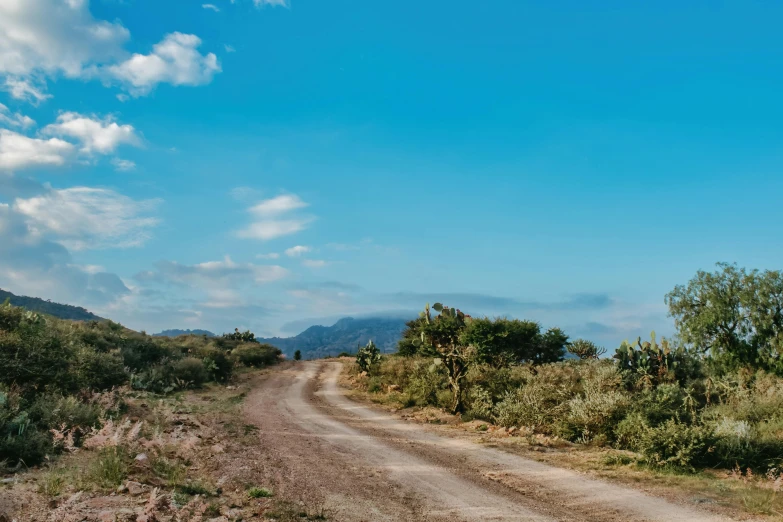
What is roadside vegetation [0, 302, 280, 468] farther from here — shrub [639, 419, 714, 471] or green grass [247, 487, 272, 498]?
shrub [639, 419, 714, 471]

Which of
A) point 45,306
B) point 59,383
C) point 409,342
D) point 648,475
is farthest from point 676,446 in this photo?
point 45,306

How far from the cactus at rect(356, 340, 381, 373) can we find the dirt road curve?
62.3ft

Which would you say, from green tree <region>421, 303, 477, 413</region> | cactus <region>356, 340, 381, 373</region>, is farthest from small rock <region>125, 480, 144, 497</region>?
cactus <region>356, 340, 381, 373</region>

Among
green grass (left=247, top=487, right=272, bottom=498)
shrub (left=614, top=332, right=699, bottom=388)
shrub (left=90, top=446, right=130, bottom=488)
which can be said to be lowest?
green grass (left=247, top=487, right=272, bottom=498)

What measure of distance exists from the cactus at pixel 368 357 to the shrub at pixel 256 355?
1158cm

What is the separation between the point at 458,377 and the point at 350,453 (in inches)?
336

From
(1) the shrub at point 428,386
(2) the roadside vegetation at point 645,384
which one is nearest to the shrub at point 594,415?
(2) the roadside vegetation at point 645,384

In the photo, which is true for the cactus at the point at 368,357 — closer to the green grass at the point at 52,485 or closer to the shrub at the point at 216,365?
the shrub at the point at 216,365

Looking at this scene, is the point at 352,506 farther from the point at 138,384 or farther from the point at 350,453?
the point at 138,384

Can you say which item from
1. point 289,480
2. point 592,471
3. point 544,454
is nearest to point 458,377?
point 544,454

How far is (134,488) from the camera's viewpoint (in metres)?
7.60

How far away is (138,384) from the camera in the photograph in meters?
21.1

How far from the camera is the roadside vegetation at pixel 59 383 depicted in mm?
9516

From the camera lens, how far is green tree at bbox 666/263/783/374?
2320cm
